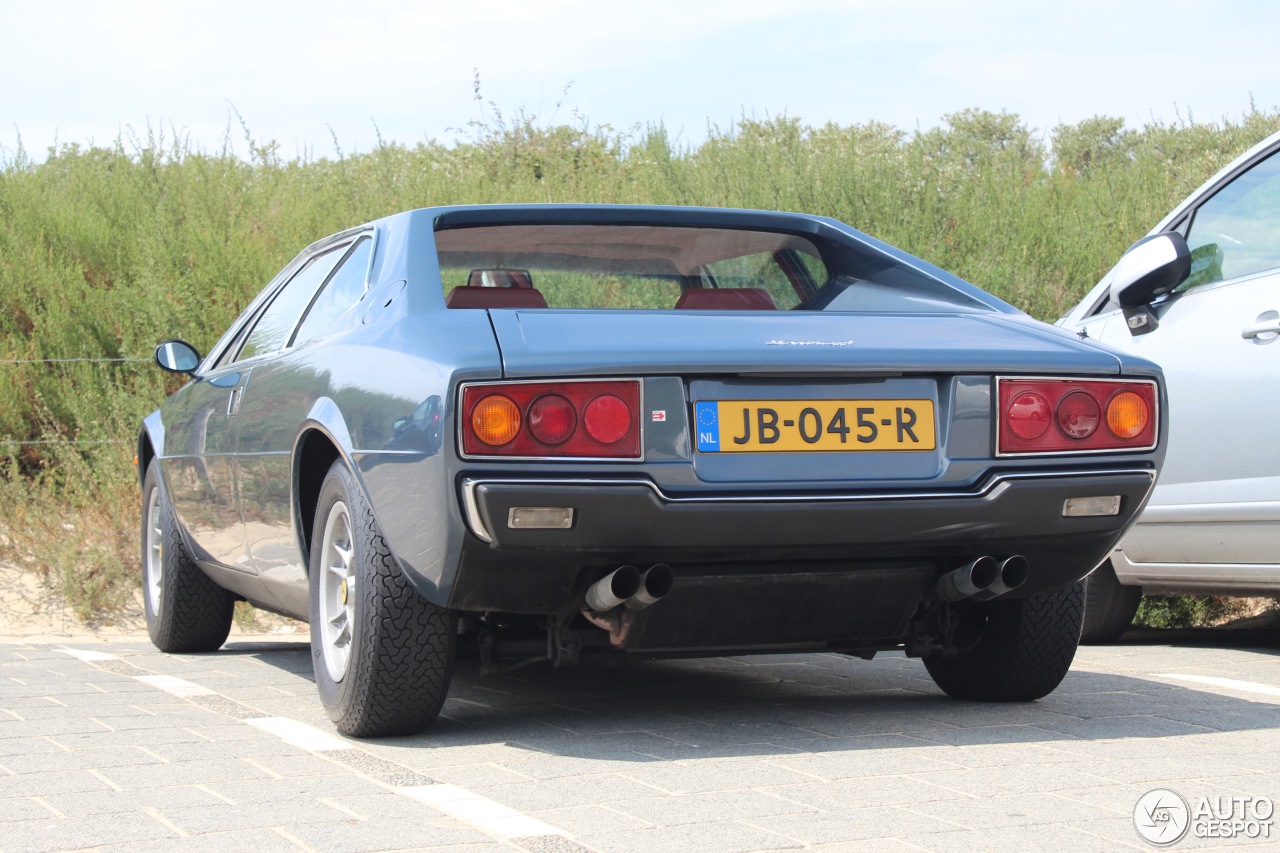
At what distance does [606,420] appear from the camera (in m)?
3.43

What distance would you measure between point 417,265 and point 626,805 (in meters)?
1.63

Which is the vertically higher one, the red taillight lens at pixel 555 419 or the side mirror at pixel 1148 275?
the side mirror at pixel 1148 275

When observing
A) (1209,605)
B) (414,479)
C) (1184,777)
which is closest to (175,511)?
(414,479)

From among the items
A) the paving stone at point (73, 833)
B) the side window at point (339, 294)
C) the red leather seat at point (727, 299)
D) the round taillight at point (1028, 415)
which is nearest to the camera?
the paving stone at point (73, 833)

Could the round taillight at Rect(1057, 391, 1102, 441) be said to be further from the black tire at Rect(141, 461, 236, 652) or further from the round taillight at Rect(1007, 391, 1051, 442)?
the black tire at Rect(141, 461, 236, 652)

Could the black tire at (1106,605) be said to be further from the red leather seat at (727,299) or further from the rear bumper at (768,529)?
the rear bumper at (768,529)

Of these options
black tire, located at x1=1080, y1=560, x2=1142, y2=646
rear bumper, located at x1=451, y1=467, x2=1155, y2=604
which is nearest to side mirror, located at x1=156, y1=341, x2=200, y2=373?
rear bumper, located at x1=451, y1=467, x2=1155, y2=604

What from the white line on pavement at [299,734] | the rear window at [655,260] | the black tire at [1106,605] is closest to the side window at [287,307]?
the rear window at [655,260]

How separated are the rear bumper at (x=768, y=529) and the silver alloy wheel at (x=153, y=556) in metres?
3.24

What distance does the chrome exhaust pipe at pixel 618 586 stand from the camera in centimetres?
354

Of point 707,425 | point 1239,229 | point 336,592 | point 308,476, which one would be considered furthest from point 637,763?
point 1239,229

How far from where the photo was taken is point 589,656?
3875 mm

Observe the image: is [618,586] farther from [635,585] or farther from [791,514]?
[791,514]

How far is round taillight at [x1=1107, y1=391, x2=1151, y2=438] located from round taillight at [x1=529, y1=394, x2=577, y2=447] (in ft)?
4.46
